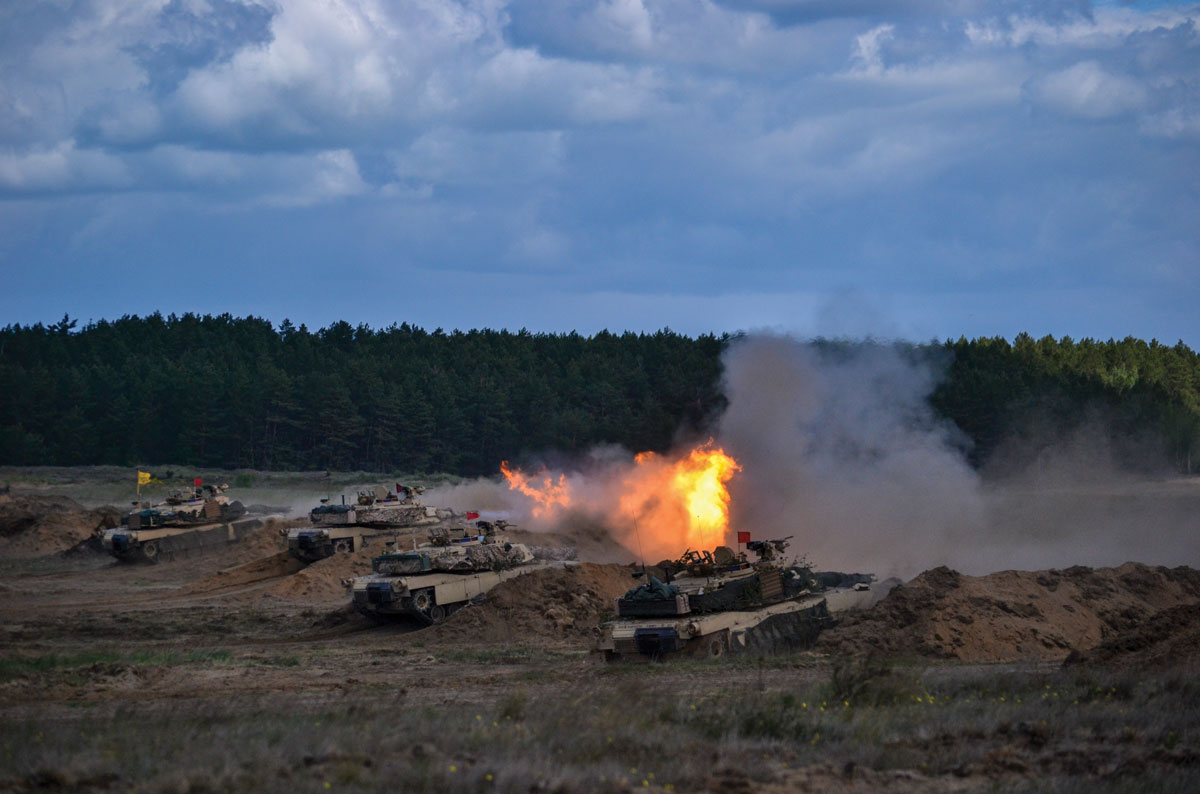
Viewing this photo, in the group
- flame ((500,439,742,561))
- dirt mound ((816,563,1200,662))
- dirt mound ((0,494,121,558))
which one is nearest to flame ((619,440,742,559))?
flame ((500,439,742,561))

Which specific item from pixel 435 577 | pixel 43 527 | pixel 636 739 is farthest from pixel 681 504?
pixel 636 739

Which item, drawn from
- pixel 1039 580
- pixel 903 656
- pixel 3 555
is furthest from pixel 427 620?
pixel 3 555

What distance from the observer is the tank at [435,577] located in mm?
29797

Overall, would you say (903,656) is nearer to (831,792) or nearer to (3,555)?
(831,792)

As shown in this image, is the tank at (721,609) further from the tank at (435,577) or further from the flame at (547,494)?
the flame at (547,494)

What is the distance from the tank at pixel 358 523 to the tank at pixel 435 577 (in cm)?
809

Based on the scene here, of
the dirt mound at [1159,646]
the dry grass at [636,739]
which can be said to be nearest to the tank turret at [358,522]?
the dry grass at [636,739]

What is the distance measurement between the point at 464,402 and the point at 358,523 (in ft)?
151

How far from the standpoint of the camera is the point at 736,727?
46.9ft

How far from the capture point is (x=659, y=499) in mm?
48375

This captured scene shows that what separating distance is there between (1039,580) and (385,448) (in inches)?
2497

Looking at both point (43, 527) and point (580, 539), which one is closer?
point (580, 539)

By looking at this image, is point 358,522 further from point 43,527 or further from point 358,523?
point 43,527

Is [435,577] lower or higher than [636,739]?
lower
